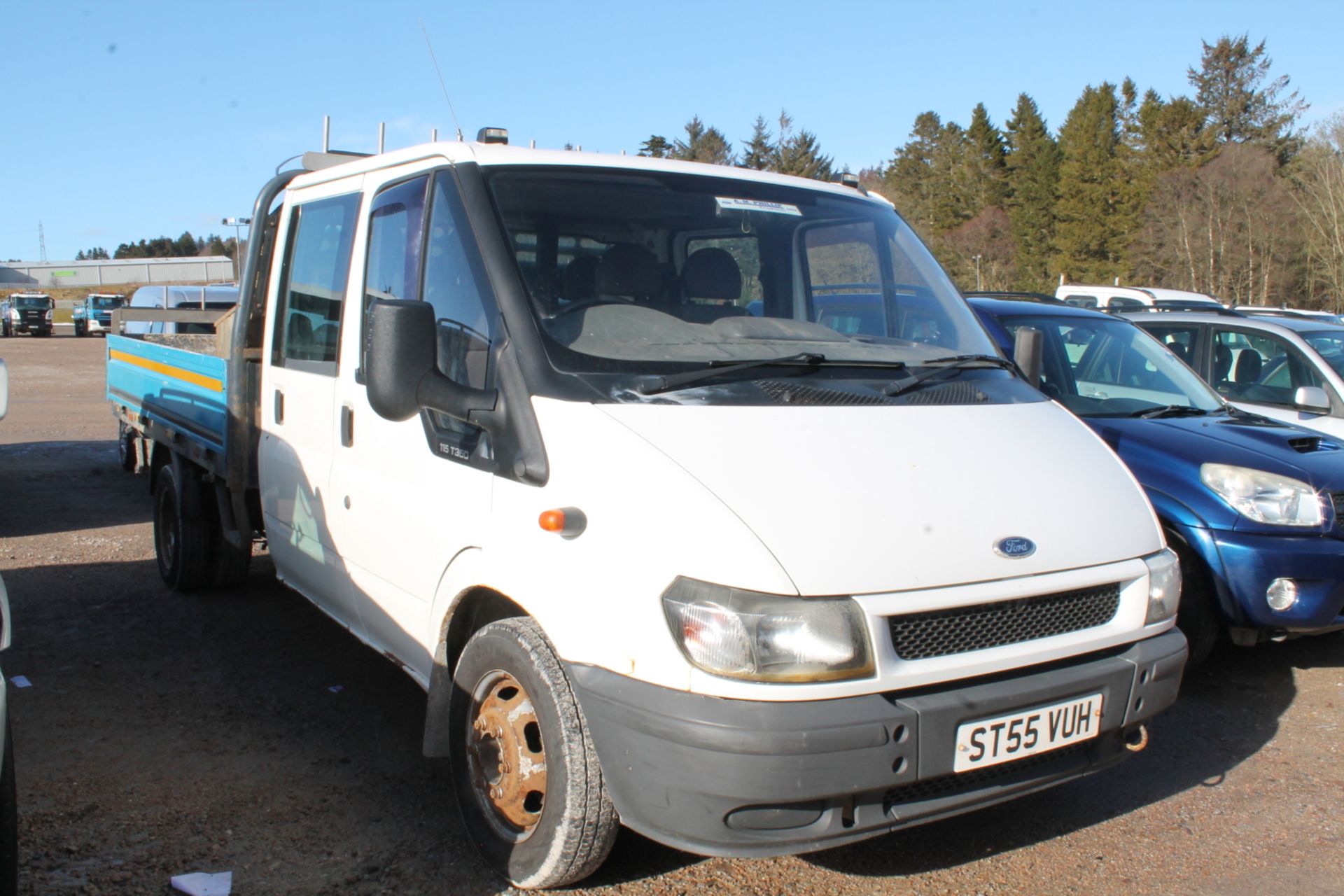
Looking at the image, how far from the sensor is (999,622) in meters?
2.82

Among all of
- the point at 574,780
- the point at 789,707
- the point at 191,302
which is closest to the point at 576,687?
the point at 574,780

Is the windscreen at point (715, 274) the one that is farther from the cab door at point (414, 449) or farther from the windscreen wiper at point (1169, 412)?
the windscreen wiper at point (1169, 412)

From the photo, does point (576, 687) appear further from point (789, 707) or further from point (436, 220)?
point (436, 220)

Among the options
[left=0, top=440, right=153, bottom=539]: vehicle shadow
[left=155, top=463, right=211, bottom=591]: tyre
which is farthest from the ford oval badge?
[left=0, top=440, right=153, bottom=539]: vehicle shadow

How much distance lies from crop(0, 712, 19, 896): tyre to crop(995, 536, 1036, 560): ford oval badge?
2.45 metres

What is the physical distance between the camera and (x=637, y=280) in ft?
11.6

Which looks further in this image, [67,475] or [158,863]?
[67,475]

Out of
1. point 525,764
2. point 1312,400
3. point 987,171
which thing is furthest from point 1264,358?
point 987,171

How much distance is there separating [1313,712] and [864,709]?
3.32 meters

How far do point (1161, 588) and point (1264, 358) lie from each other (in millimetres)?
5086

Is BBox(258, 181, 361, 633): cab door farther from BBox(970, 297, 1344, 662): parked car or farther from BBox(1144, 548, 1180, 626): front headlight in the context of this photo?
BBox(970, 297, 1344, 662): parked car

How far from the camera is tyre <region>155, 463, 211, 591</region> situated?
20.4 feet

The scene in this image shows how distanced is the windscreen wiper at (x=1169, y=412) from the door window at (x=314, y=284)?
3877 millimetres

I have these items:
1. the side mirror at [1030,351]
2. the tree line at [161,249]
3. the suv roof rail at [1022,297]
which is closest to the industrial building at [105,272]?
the tree line at [161,249]
